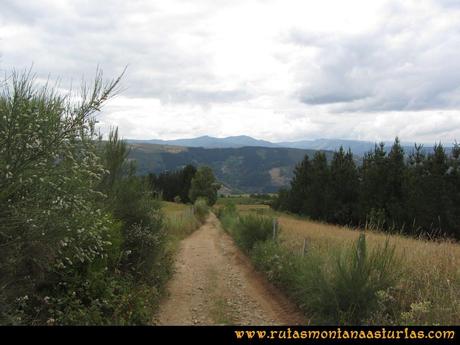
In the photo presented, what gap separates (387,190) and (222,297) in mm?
A: 39487

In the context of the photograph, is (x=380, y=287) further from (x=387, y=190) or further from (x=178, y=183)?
(x=178, y=183)

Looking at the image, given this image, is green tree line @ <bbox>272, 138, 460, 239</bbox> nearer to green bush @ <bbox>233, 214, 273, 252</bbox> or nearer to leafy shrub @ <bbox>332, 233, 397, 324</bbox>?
green bush @ <bbox>233, 214, 273, 252</bbox>

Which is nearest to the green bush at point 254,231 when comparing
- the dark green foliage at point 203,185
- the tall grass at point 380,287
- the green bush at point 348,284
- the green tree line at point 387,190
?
the tall grass at point 380,287

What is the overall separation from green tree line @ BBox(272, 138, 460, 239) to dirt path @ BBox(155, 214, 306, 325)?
1711 centimetres

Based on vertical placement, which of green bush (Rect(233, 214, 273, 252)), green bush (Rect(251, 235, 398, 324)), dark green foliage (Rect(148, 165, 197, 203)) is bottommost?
dark green foliage (Rect(148, 165, 197, 203))

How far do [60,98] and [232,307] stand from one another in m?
6.15

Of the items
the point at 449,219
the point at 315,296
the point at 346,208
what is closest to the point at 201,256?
the point at 315,296

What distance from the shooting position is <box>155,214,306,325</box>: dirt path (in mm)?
8844

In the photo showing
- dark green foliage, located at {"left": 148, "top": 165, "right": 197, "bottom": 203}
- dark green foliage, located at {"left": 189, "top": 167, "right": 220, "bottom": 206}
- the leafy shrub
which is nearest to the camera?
the leafy shrub

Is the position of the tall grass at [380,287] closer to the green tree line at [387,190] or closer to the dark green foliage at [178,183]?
the green tree line at [387,190]

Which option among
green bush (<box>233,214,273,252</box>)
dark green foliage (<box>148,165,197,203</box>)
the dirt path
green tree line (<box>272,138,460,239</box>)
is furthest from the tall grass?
dark green foliage (<box>148,165,197,203</box>)

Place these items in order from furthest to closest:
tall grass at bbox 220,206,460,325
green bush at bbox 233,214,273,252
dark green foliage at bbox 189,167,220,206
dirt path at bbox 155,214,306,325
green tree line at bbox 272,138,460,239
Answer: dark green foliage at bbox 189,167,220,206 → green tree line at bbox 272,138,460,239 → green bush at bbox 233,214,273,252 → dirt path at bbox 155,214,306,325 → tall grass at bbox 220,206,460,325

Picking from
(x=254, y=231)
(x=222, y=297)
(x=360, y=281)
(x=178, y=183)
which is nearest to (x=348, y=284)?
(x=360, y=281)

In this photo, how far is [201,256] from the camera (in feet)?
60.1
